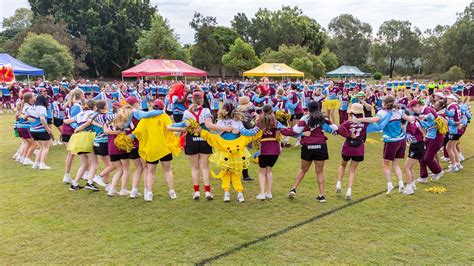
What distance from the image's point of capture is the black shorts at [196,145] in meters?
6.48

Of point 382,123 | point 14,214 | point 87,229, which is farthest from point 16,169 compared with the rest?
point 382,123

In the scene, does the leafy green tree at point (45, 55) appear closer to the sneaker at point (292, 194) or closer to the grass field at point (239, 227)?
the grass field at point (239, 227)

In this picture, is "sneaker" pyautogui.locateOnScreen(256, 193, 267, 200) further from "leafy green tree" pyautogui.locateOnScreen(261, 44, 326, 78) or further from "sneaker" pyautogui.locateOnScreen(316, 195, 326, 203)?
"leafy green tree" pyautogui.locateOnScreen(261, 44, 326, 78)

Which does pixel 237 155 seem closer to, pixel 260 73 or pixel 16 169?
pixel 16 169

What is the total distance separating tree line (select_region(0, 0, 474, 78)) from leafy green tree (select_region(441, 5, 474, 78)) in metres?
0.12

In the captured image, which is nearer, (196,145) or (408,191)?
(196,145)

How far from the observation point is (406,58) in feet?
255

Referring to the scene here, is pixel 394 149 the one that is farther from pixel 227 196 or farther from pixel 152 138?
pixel 152 138

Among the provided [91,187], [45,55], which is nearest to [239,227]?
[91,187]

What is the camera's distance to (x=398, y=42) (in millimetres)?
79125

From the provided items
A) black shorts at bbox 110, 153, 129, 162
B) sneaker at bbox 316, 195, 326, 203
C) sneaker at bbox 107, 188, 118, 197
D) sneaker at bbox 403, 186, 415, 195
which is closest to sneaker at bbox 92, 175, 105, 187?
sneaker at bbox 107, 188, 118, 197

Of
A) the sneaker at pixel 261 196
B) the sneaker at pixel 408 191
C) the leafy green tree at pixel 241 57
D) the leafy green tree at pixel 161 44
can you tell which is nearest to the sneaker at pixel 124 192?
the sneaker at pixel 261 196

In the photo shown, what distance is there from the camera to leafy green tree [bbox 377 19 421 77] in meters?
77.3

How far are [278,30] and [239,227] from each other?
60.1 m
